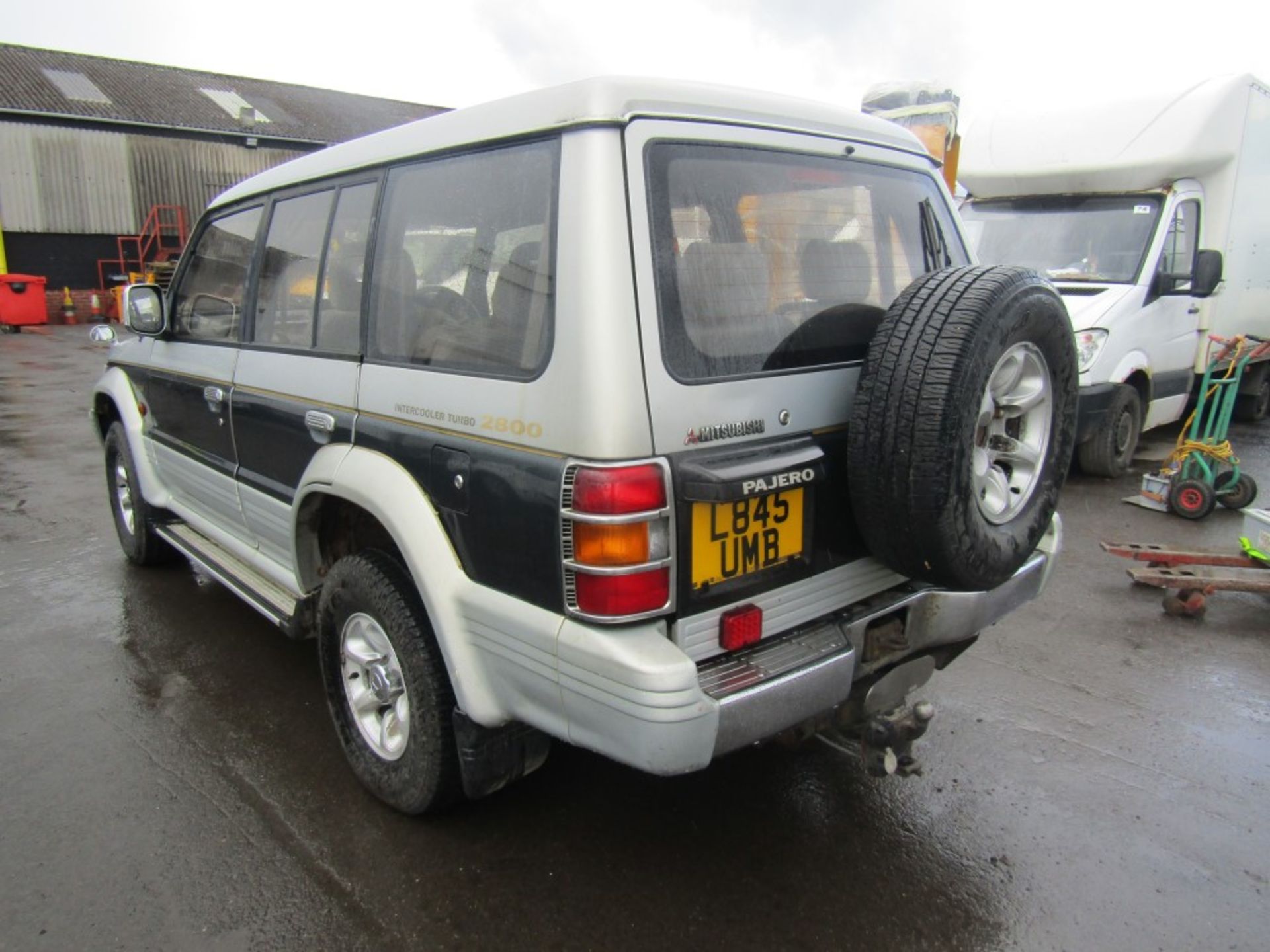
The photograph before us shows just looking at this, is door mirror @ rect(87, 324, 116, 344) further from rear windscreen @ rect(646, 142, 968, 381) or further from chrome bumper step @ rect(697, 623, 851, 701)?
chrome bumper step @ rect(697, 623, 851, 701)

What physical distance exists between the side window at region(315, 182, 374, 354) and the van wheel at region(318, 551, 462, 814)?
70cm

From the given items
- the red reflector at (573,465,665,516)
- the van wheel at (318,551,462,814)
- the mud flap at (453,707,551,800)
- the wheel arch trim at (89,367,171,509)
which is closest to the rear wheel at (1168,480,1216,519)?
the mud flap at (453,707,551,800)

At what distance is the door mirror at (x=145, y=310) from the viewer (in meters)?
3.93

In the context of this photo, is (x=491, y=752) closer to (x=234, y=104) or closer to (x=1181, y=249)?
(x=1181, y=249)

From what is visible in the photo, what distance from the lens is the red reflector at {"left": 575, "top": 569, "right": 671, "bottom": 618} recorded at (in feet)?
6.45

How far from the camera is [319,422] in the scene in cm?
280

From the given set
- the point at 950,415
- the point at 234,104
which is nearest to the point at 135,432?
the point at 950,415

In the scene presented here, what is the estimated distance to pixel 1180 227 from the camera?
22.2ft

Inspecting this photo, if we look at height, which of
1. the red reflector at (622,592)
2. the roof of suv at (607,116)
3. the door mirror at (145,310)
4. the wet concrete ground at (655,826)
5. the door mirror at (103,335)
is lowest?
the wet concrete ground at (655,826)

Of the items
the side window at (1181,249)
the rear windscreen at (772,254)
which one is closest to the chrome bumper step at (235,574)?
the rear windscreen at (772,254)

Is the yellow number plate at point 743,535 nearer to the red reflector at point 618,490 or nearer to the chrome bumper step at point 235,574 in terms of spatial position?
the red reflector at point 618,490

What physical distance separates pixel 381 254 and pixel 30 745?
218 cm

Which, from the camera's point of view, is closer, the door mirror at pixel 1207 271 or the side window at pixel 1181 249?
the door mirror at pixel 1207 271

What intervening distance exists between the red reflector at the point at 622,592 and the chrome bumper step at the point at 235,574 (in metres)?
1.59
